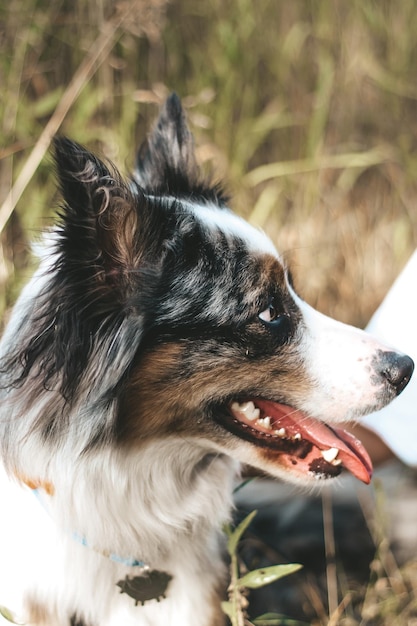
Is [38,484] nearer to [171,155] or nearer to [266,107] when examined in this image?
[171,155]

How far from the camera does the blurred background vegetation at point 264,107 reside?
3158mm

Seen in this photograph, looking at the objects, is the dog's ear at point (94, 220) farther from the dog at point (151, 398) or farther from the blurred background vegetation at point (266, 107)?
the blurred background vegetation at point (266, 107)

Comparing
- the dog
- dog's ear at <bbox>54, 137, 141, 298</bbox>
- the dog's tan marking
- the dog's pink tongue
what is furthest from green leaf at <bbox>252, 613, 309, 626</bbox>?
dog's ear at <bbox>54, 137, 141, 298</bbox>

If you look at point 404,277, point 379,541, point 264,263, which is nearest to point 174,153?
point 264,263

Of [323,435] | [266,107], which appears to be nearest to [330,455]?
[323,435]

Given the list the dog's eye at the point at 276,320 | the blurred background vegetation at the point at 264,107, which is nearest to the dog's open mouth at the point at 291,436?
the dog's eye at the point at 276,320

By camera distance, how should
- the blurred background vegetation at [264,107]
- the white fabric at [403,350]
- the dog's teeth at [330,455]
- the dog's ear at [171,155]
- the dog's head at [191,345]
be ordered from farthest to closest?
1. the blurred background vegetation at [264,107]
2. the white fabric at [403,350]
3. the dog's ear at [171,155]
4. the dog's teeth at [330,455]
5. the dog's head at [191,345]

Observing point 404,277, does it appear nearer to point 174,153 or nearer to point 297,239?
point 174,153

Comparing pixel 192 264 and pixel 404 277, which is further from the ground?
pixel 404 277

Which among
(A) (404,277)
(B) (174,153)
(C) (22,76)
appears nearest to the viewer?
(B) (174,153)

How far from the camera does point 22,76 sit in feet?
10.6

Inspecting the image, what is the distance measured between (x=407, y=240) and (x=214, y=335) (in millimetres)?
2471

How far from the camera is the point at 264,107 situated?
4059 mm

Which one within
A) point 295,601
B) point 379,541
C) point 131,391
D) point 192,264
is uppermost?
point 192,264
